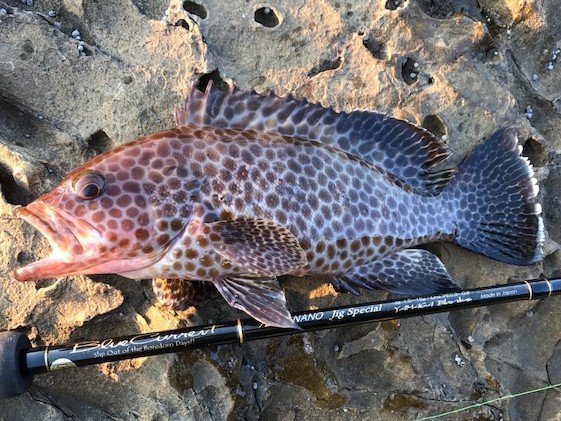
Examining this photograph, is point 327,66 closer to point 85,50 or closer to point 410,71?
point 410,71

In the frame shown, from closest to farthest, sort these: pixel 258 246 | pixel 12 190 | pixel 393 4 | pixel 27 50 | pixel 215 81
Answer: pixel 258 246 → pixel 12 190 → pixel 27 50 → pixel 215 81 → pixel 393 4

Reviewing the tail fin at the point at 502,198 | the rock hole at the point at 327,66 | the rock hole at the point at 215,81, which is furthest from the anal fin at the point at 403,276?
the rock hole at the point at 215,81

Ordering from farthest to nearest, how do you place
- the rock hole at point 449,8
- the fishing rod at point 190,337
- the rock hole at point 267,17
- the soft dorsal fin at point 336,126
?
the rock hole at point 449,8 → the rock hole at point 267,17 → the soft dorsal fin at point 336,126 → the fishing rod at point 190,337

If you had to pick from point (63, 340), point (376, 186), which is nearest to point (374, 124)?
point (376, 186)

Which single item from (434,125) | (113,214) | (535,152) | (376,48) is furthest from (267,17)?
(535,152)

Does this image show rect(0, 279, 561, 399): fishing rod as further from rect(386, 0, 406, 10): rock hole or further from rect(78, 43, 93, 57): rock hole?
rect(386, 0, 406, 10): rock hole

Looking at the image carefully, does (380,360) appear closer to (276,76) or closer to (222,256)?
(222,256)

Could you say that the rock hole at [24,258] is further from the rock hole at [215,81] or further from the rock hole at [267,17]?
the rock hole at [267,17]
